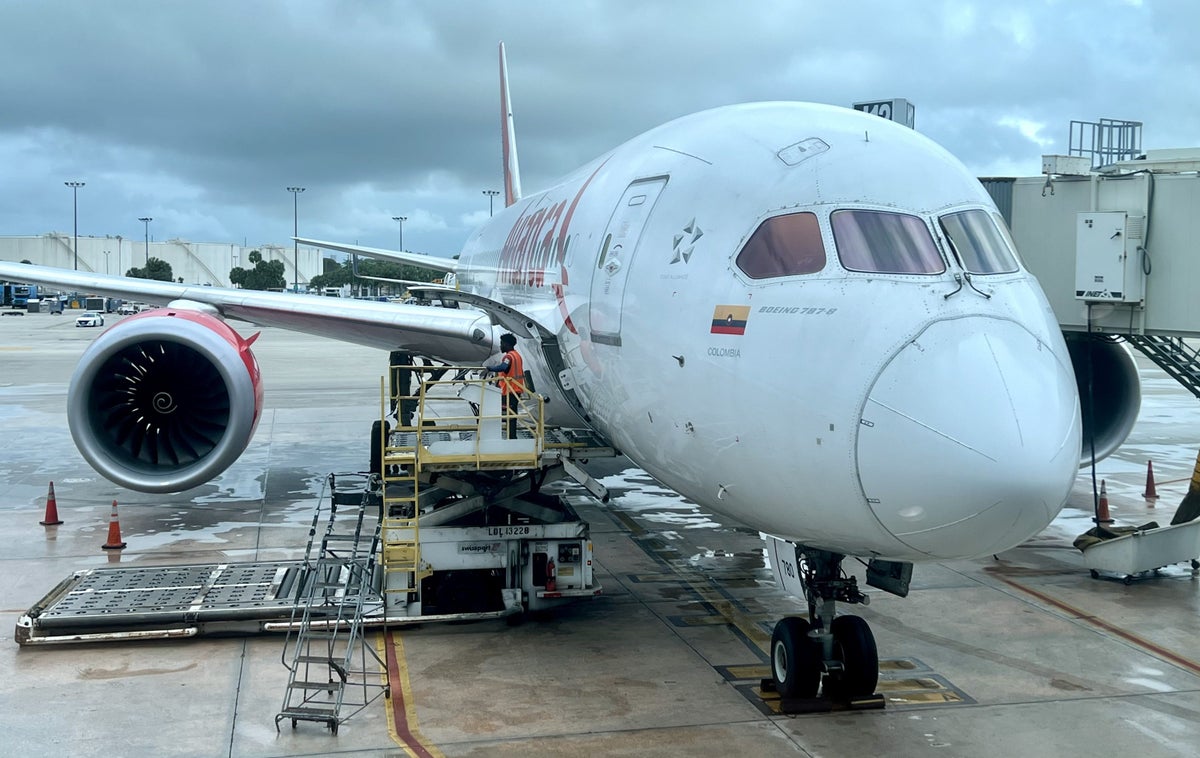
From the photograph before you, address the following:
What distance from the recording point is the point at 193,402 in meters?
14.5

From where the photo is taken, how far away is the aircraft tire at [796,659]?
8367 mm

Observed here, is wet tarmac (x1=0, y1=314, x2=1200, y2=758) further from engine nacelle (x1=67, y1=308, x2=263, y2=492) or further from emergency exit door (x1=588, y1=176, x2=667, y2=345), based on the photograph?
emergency exit door (x1=588, y1=176, x2=667, y2=345)

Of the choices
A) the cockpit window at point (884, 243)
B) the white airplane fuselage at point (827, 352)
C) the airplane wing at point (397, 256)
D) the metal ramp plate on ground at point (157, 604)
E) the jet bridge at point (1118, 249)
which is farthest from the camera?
the airplane wing at point (397, 256)

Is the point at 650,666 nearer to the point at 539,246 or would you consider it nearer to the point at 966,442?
the point at 966,442

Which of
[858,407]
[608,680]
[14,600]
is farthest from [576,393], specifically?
[14,600]

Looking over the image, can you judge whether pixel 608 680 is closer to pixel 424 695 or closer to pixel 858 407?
pixel 424 695

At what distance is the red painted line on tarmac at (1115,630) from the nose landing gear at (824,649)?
3190 mm

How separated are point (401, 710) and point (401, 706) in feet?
0.29

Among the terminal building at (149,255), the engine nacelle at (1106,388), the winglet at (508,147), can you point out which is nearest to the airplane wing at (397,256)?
the winglet at (508,147)

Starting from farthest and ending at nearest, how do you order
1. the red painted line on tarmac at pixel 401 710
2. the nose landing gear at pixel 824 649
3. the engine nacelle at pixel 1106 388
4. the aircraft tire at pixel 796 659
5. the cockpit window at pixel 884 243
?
the engine nacelle at pixel 1106 388 → the aircraft tire at pixel 796 659 → the nose landing gear at pixel 824 649 → the red painted line on tarmac at pixel 401 710 → the cockpit window at pixel 884 243

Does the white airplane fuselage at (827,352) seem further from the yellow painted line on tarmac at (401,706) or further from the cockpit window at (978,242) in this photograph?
the yellow painted line on tarmac at (401,706)

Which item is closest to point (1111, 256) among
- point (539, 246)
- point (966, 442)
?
point (539, 246)

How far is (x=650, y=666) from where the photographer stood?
9.70m

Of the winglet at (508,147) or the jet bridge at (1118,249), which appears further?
the winglet at (508,147)
